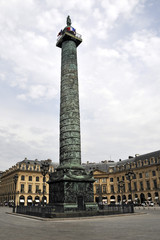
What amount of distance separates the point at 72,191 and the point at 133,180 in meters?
40.6

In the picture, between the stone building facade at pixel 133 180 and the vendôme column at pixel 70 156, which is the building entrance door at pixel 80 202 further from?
the stone building facade at pixel 133 180

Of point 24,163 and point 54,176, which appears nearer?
point 54,176

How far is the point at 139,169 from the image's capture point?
55.5 meters

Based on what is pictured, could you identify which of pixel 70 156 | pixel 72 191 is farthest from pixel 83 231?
pixel 70 156

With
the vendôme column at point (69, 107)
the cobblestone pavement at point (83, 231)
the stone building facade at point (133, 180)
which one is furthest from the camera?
the stone building facade at point (133, 180)

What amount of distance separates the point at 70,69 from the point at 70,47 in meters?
3.31

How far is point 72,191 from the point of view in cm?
2000

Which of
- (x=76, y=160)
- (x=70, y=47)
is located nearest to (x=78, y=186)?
(x=76, y=160)

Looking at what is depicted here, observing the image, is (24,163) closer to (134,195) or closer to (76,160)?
(134,195)

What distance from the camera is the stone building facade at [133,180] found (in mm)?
50656

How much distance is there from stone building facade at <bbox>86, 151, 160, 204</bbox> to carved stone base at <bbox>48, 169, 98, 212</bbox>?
23264 millimetres

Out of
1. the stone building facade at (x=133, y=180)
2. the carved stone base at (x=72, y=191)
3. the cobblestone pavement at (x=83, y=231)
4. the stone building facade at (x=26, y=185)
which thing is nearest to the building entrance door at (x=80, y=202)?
the carved stone base at (x=72, y=191)

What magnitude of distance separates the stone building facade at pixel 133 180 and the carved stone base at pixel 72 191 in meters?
23.3

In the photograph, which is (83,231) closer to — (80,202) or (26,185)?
(80,202)
